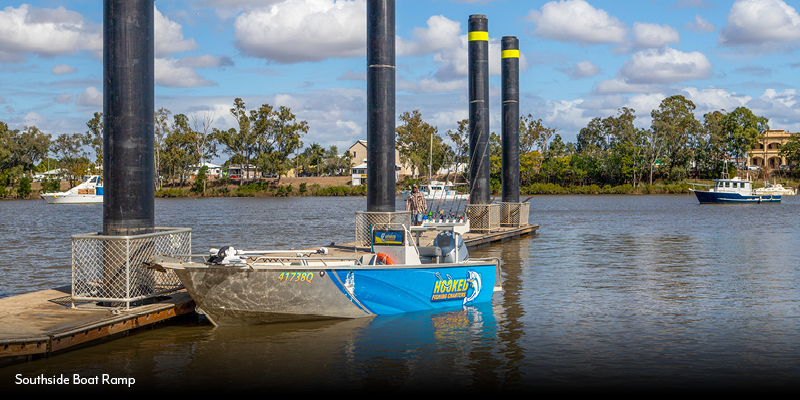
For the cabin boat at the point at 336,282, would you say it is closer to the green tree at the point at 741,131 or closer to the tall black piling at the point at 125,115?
the tall black piling at the point at 125,115

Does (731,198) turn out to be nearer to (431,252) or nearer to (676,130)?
(676,130)

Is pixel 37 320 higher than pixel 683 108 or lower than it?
lower

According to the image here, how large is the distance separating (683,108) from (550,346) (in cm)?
11383

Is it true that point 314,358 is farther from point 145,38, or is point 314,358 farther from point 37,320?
point 145,38

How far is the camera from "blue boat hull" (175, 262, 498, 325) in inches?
446

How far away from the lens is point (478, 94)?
26.9 m

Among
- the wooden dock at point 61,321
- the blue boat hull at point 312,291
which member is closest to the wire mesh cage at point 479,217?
the blue boat hull at point 312,291

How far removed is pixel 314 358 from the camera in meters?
10.3

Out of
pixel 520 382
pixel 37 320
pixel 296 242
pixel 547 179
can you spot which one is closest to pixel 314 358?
pixel 520 382

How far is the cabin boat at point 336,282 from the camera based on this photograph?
11336 mm

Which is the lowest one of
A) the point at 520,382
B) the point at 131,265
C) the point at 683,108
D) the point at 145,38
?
the point at 520,382

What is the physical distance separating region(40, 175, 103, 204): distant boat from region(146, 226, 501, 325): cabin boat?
8883cm

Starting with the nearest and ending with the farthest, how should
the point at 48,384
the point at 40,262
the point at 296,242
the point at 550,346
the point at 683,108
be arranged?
the point at 48,384, the point at 550,346, the point at 40,262, the point at 296,242, the point at 683,108

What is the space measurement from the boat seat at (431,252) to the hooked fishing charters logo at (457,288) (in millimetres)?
467
